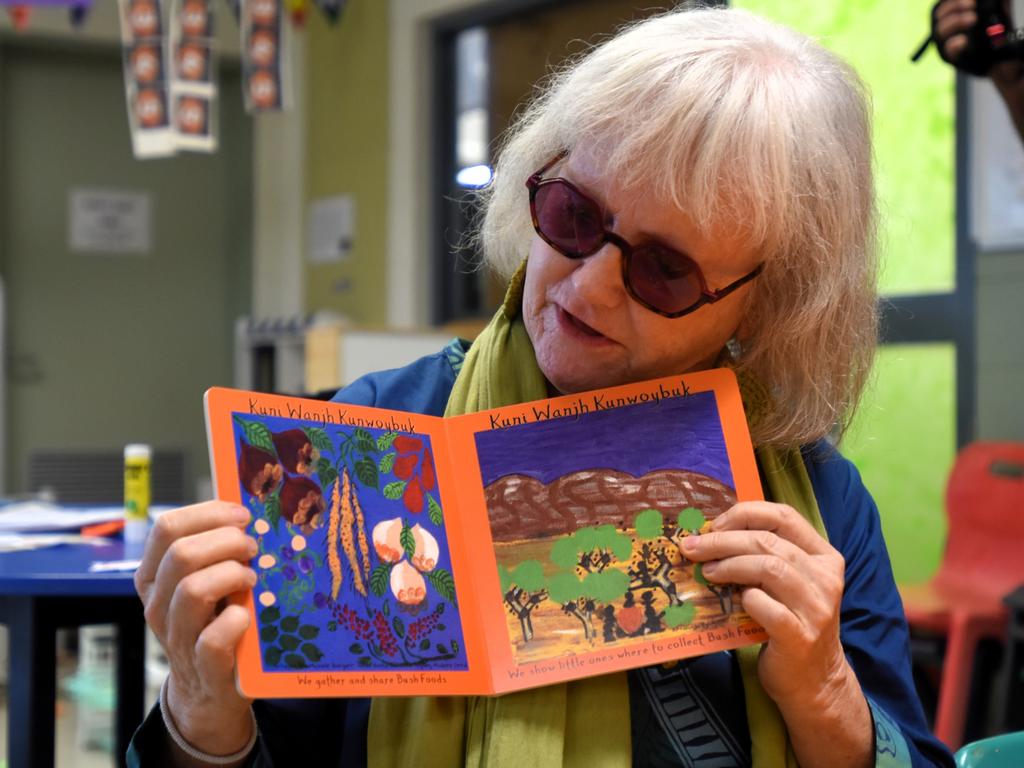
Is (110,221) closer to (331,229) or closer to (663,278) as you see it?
(331,229)

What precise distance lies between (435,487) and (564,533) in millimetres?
127

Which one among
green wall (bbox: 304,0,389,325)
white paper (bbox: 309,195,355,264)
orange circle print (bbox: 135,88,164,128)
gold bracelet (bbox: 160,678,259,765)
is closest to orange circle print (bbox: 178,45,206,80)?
orange circle print (bbox: 135,88,164,128)

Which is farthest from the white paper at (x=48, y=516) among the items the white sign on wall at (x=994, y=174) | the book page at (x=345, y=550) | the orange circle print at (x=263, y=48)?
the white sign on wall at (x=994, y=174)

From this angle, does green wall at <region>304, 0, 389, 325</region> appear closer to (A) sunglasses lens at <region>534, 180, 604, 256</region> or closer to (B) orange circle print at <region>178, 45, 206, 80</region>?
(B) orange circle print at <region>178, 45, 206, 80</region>

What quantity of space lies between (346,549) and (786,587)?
1.23ft

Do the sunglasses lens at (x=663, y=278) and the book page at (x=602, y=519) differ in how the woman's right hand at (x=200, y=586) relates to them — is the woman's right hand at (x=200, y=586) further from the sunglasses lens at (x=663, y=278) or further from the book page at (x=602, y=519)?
the sunglasses lens at (x=663, y=278)

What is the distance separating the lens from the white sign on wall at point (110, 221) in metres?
6.25

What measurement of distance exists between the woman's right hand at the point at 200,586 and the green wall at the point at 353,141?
489cm

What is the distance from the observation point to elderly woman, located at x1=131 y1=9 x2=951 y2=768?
95cm

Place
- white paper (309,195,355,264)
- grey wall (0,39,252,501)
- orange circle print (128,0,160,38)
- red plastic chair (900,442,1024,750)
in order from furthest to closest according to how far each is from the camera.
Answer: grey wall (0,39,252,501)
white paper (309,195,355,264)
orange circle print (128,0,160,38)
red plastic chair (900,442,1024,750)

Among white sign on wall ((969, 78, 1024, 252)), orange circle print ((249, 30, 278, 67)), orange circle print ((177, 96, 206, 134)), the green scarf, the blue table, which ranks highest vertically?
orange circle print ((249, 30, 278, 67))

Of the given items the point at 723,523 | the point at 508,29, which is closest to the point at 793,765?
the point at 723,523

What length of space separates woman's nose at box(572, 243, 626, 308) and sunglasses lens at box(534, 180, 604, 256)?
0.4 inches

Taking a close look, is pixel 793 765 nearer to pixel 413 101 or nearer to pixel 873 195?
pixel 873 195
